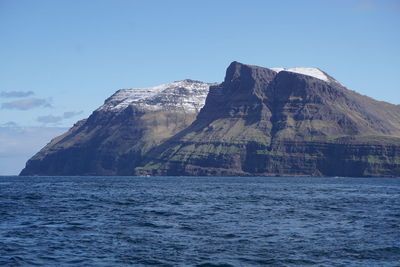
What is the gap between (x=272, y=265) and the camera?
50344mm

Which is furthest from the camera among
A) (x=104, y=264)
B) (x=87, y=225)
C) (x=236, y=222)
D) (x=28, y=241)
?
(x=236, y=222)

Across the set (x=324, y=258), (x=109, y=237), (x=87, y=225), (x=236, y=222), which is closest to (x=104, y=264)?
(x=109, y=237)

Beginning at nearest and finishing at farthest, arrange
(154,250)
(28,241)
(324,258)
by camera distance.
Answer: (324,258), (154,250), (28,241)

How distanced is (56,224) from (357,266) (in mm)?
40871

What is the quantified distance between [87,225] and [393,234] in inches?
→ 1484

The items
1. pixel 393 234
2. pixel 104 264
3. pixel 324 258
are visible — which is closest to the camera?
pixel 104 264

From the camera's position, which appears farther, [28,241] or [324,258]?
[28,241]

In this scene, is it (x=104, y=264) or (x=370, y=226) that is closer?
(x=104, y=264)

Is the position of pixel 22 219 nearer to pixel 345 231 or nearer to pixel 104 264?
pixel 104 264

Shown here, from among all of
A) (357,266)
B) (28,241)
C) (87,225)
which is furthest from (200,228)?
(357,266)

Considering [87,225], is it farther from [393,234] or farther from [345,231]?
[393,234]

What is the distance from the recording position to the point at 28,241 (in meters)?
60.9

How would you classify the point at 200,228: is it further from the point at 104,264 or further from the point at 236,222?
the point at 104,264

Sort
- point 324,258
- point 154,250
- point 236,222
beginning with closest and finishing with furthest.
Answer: point 324,258, point 154,250, point 236,222
